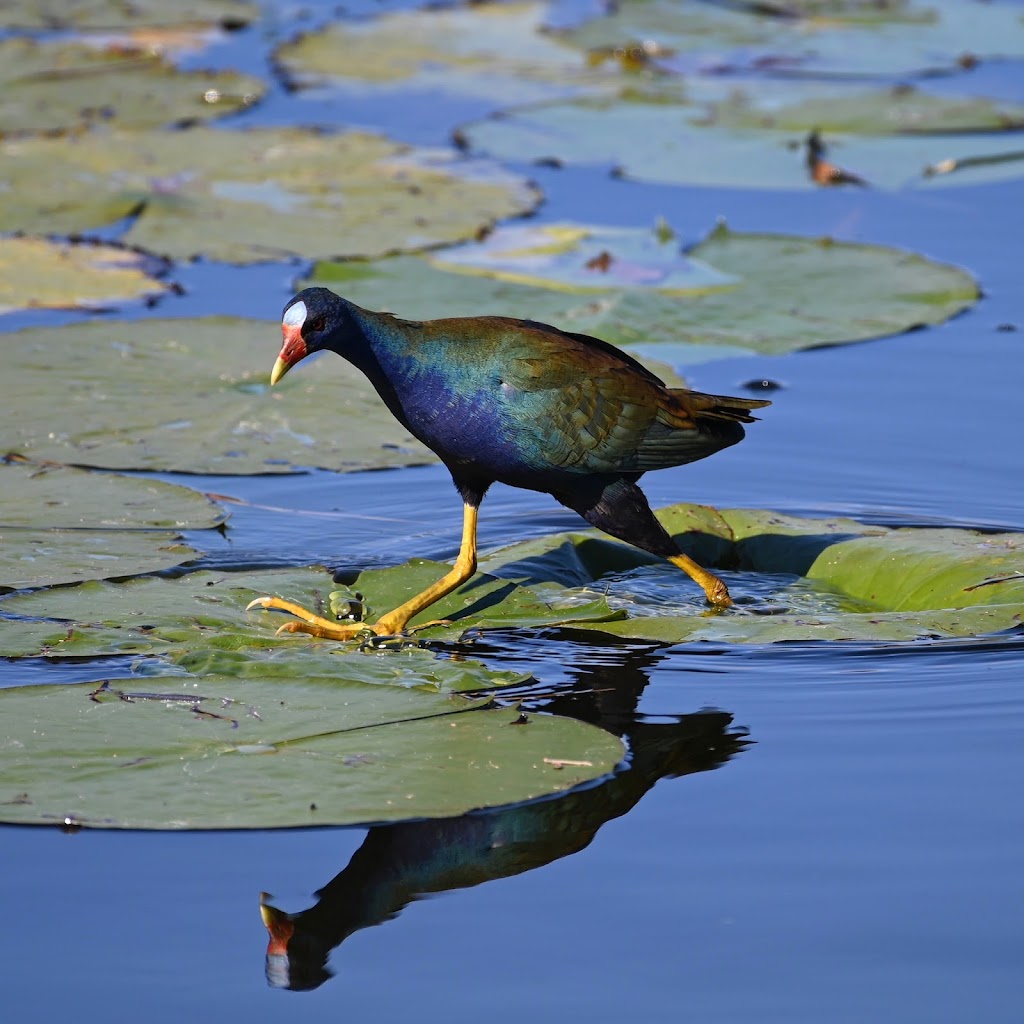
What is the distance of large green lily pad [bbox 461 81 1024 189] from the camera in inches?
297

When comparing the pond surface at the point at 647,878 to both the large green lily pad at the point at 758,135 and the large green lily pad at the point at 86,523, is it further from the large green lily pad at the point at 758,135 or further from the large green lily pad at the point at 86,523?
the large green lily pad at the point at 758,135

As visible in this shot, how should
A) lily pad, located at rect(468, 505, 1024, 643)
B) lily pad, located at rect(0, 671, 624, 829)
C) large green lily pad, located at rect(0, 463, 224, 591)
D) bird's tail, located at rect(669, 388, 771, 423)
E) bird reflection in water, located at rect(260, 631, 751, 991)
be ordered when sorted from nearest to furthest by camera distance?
bird reflection in water, located at rect(260, 631, 751, 991) → lily pad, located at rect(0, 671, 624, 829) → lily pad, located at rect(468, 505, 1024, 643) → large green lily pad, located at rect(0, 463, 224, 591) → bird's tail, located at rect(669, 388, 771, 423)

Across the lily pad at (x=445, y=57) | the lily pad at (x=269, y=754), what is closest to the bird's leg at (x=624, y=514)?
the lily pad at (x=269, y=754)

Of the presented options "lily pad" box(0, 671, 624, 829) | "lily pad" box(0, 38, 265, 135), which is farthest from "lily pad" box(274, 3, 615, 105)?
"lily pad" box(0, 671, 624, 829)

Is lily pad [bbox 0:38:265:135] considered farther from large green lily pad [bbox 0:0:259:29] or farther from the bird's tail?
the bird's tail

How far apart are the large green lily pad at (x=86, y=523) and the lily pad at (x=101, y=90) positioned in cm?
401

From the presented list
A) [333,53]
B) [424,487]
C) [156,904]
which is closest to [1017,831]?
[156,904]

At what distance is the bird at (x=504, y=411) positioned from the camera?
369cm

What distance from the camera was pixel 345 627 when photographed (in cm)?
368

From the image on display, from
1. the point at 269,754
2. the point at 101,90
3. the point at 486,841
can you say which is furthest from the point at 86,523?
the point at 101,90

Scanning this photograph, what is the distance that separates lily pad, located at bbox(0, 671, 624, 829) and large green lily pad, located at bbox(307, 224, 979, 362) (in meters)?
2.60

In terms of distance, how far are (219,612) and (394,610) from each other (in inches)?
16.0

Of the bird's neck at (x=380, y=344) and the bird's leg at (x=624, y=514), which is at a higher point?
the bird's neck at (x=380, y=344)

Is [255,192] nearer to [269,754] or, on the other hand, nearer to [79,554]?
[79,554]
